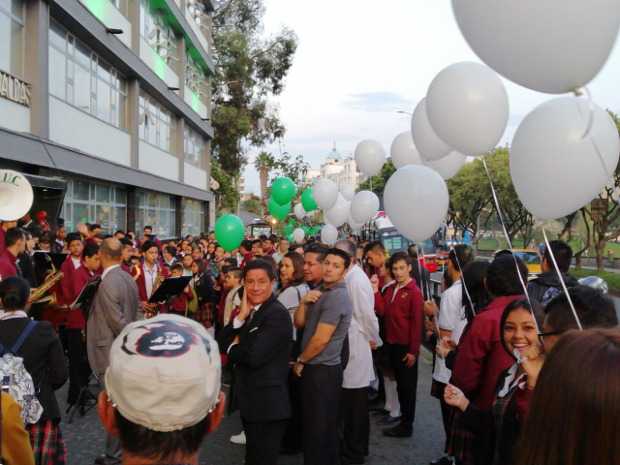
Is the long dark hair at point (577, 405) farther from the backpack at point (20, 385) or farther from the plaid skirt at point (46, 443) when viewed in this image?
the plaid skirt at point (46, 443)

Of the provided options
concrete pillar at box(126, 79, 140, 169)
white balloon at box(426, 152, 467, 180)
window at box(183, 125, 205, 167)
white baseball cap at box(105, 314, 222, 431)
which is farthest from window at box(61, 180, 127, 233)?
white baseball cap at box(105, 314, 222, 431)

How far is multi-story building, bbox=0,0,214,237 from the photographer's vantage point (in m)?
11.7

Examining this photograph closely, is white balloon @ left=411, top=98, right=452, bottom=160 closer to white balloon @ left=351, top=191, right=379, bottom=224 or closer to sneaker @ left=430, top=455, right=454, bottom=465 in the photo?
sneaker @ left=430, top=455, right=454, bottom=465

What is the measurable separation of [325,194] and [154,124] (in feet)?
44.1

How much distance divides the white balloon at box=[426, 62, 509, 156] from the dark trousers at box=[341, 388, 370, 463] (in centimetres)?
222

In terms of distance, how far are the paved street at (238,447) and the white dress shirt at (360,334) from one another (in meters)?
0.72

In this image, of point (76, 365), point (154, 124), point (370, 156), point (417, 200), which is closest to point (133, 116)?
point (154, 124)

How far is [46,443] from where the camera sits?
3258mm

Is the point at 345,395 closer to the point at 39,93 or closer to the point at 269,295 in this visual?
the point at 269,295

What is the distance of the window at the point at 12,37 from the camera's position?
1105 cm

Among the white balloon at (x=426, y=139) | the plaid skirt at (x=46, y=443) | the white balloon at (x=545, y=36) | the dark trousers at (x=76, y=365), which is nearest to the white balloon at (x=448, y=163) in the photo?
the white balloon at (x=426, y=139)

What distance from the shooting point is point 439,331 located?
4668 mm

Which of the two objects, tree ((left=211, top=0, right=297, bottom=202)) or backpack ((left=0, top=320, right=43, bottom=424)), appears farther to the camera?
tree ((left=211, top=0, right=297, bottom=202))

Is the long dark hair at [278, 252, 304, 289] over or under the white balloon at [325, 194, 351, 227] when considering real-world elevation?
under
